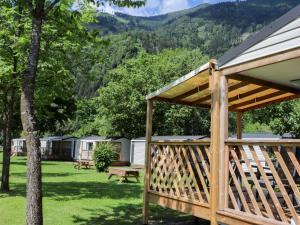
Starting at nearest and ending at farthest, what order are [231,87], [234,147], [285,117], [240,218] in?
[240,218] → [234,147] → [231,87] → [285,117]

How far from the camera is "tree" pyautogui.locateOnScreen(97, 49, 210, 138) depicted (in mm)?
33312

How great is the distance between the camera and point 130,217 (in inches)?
354

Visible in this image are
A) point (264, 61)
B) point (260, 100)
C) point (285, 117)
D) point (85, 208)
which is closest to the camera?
point (264, 61)

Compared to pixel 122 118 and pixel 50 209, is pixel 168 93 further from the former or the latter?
pixel 122 118

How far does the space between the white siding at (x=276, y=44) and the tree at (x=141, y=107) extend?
87.4 ft

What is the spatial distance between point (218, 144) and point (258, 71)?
1344 millimetres

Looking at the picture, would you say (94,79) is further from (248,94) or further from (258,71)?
(258,71)

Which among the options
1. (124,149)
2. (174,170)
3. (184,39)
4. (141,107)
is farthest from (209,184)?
(184,39)

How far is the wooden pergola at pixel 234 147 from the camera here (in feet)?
16.6

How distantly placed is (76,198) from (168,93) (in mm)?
5187

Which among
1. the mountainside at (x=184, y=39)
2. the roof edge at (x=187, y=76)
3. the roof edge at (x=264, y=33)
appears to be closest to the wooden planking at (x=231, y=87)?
the roof edge at (x=187, y=76)

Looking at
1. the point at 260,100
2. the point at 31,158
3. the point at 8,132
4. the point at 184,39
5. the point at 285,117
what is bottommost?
the point at 31,158

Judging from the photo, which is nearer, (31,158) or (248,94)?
(31,158)

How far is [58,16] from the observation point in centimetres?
683
